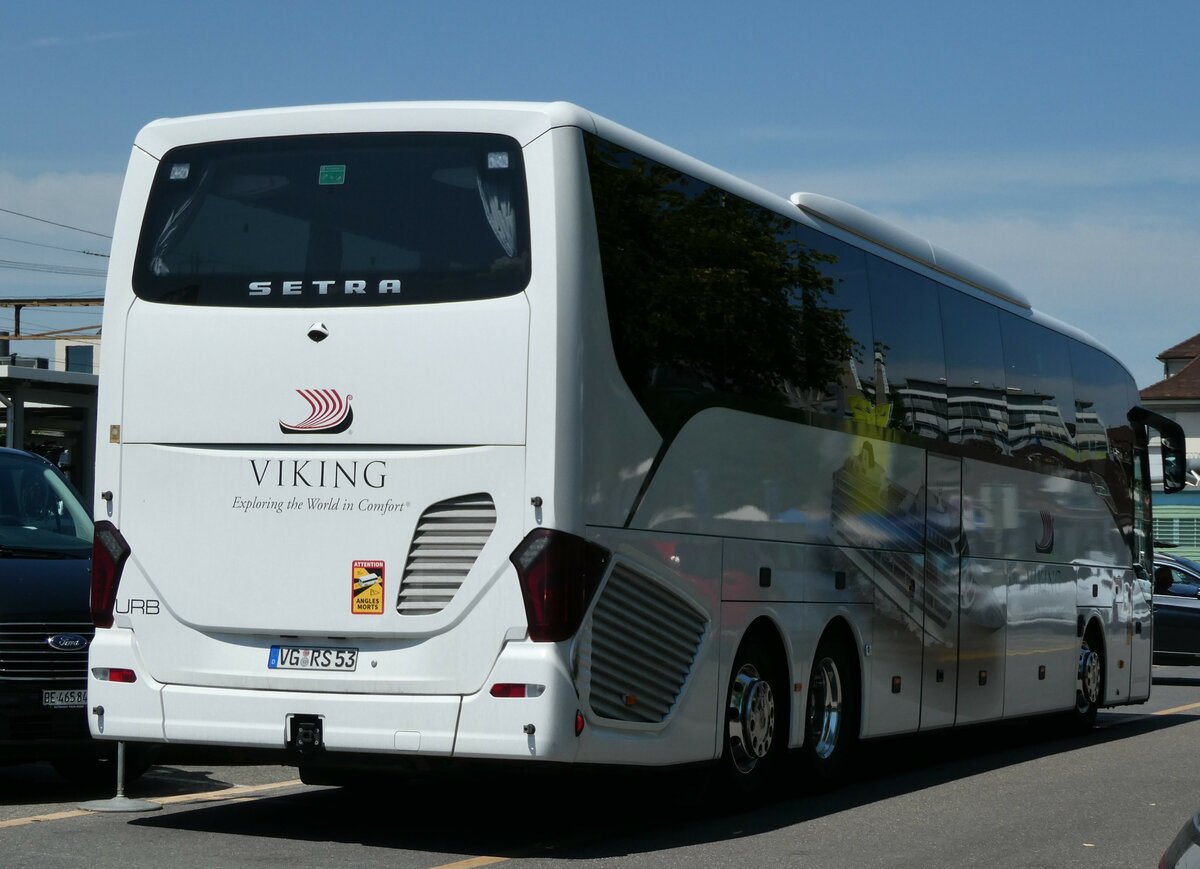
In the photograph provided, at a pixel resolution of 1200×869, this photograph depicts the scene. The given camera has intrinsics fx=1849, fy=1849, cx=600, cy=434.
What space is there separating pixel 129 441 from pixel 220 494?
0.62 meters

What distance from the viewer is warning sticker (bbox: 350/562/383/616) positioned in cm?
894

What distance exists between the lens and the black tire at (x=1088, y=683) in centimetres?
1770

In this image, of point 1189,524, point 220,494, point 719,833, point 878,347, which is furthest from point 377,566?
point 1189,524

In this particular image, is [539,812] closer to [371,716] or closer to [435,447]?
[371,716]

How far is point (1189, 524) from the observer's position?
192 ft

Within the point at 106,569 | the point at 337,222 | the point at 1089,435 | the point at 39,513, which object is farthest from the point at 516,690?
the point at 1089,435

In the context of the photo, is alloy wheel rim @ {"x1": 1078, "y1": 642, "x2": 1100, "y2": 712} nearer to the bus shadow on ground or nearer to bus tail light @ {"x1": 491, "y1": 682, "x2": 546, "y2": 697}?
the bus shadow on ground

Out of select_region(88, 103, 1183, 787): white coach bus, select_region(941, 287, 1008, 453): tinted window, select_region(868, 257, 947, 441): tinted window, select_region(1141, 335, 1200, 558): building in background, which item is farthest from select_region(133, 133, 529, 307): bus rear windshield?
select_region(1141, 335, 1200, 558): building in background

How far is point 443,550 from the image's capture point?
889 cm

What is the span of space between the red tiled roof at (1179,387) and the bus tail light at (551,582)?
→ 6521 centimetres

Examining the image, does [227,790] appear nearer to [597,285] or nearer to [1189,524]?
[597,285]

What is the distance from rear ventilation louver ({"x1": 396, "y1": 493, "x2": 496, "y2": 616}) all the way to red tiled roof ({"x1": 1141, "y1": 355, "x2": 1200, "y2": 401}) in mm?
65259

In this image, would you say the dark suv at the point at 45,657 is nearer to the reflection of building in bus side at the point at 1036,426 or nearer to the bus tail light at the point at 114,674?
the bus tail light at the point at 114,674

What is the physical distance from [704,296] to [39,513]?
4.87m
